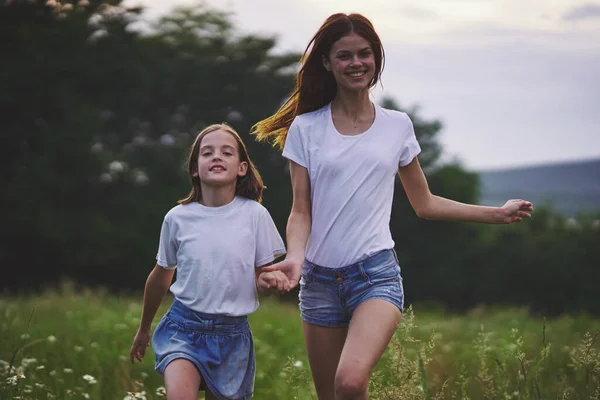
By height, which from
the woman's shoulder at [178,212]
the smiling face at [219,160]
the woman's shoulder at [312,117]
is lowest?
the woman's shoulder at [178,212]

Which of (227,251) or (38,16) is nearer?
(227,251)

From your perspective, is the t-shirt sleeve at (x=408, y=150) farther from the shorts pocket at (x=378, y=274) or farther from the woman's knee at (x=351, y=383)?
the woman's knee at (x=351, y=383)

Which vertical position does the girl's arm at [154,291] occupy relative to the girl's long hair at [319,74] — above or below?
below

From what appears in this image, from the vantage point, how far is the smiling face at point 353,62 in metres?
4.04

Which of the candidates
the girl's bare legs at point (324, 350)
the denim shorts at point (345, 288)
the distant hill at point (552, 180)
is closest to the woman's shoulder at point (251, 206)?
the denim shorts at point (345, 288)

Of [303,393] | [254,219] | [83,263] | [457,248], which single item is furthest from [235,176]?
[457,248]

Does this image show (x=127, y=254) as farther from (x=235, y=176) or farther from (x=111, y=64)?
(x=235, y=176)

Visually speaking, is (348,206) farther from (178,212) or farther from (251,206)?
(178,212)

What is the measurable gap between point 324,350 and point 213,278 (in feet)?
2.03

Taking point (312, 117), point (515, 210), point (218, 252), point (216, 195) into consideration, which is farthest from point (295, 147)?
point (515, 210)

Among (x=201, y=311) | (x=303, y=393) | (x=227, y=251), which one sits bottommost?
(x=303, y=393)

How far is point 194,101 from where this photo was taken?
2838 cm

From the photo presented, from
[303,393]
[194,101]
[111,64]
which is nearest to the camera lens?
[303,393]

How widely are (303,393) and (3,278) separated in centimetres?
2085
